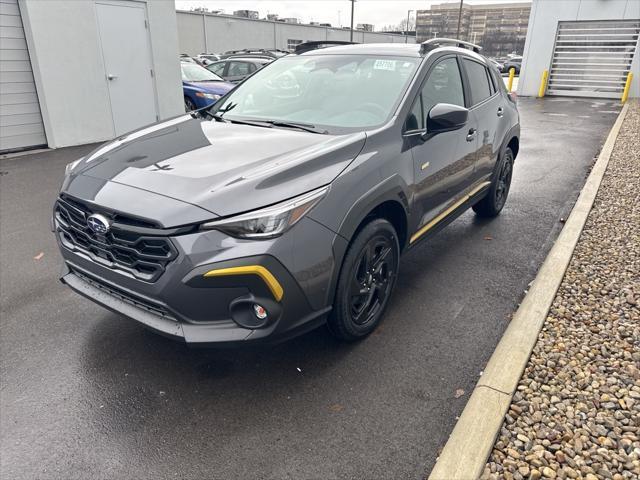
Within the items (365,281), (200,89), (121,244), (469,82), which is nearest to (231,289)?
(121,244)

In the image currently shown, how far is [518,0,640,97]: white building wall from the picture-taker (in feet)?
59.3

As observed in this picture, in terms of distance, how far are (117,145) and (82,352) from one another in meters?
1.34

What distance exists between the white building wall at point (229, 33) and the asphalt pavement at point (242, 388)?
3392cm

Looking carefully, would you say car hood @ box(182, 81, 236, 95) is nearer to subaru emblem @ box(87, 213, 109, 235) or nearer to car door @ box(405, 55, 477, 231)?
car door @ box(405, 55, 477, 231)

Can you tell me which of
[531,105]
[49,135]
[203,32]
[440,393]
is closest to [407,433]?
[440,393]

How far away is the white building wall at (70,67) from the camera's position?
336 inches

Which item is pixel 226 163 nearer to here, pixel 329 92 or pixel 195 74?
pixel 329 92

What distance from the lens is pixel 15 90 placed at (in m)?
8.59

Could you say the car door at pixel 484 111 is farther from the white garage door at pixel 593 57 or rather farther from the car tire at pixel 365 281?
the white garage door at pixel 593 57

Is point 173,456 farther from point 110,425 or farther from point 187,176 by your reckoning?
point 187,176

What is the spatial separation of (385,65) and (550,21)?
19.5 metres

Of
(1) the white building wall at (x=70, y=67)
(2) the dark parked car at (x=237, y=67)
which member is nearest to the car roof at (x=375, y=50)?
(1) the white building wall at (x=70, y=67)

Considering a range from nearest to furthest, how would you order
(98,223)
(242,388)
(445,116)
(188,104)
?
(98,223)
(242,388)
(445,116)
(188,104)

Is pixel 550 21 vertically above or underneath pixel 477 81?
above
